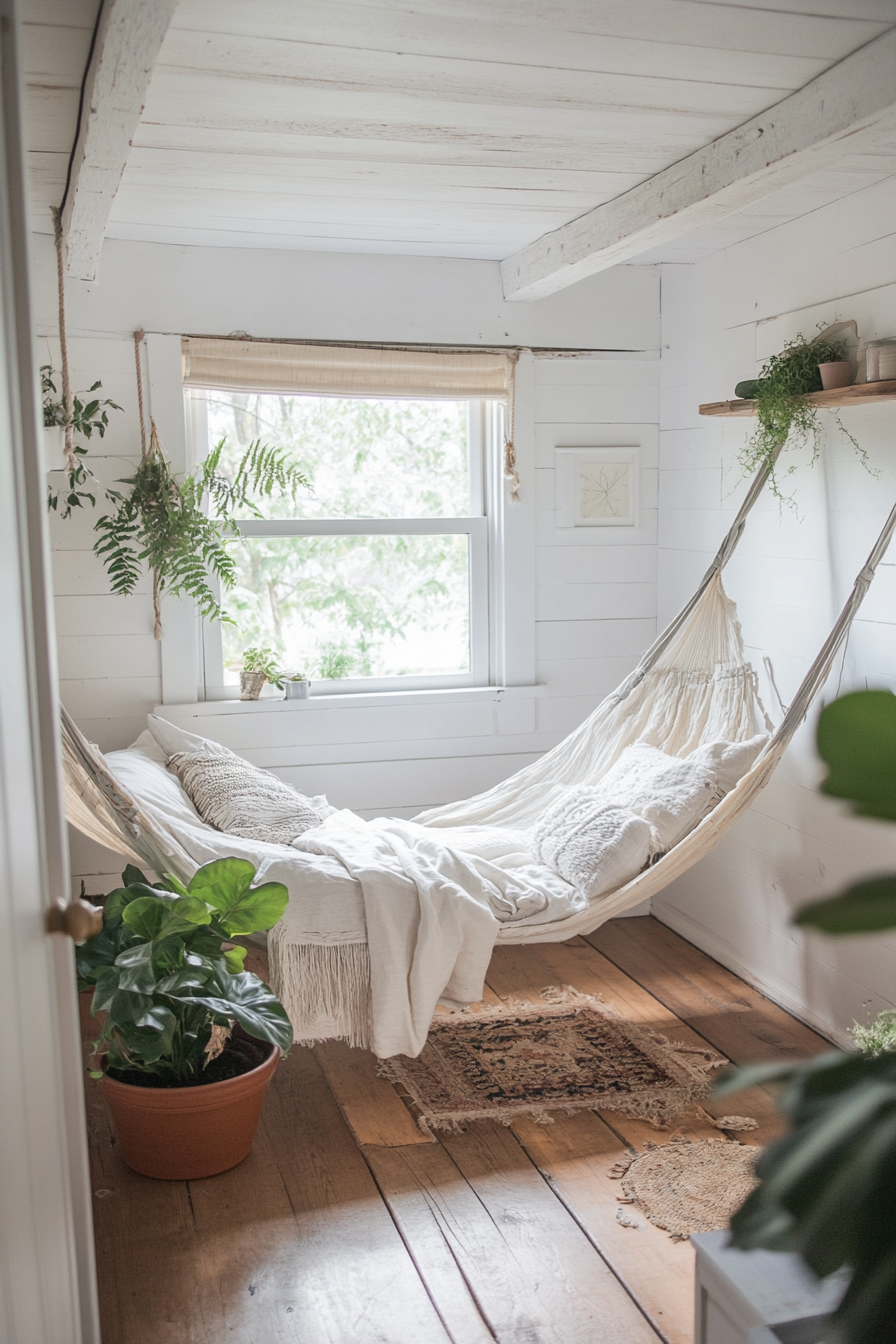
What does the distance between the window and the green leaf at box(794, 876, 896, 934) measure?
124 inches

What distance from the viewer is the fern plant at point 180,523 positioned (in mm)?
3279

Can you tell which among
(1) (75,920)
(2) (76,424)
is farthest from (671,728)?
(1) (75,920)

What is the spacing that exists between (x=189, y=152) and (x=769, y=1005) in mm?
2661

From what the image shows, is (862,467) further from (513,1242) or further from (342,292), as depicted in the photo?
(513,1242)

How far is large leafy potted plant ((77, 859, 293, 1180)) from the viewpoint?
212 cm

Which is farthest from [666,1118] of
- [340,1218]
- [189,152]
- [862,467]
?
[189,152]

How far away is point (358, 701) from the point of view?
3639 mm

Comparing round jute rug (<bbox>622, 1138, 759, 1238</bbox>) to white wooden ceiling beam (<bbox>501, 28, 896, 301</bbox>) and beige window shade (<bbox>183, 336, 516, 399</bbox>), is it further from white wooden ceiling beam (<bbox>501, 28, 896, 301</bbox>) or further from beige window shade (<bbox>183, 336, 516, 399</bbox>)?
beige window shade (<bbox>183, 336, 516, 399</bbox>)

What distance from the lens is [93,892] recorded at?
11.3 feet

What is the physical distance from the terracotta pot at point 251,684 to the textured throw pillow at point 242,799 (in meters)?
0.33

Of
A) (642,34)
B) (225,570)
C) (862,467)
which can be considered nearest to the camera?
(642,34)

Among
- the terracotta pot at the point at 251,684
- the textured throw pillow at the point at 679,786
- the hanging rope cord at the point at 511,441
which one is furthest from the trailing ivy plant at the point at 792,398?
the terracotta pot at the point at 251,684

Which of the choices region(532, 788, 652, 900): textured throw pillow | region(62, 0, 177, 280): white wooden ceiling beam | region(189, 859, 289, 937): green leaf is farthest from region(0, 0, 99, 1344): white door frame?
region(532, 788, 652, 900): textured throw pillow

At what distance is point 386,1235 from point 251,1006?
0.50m
